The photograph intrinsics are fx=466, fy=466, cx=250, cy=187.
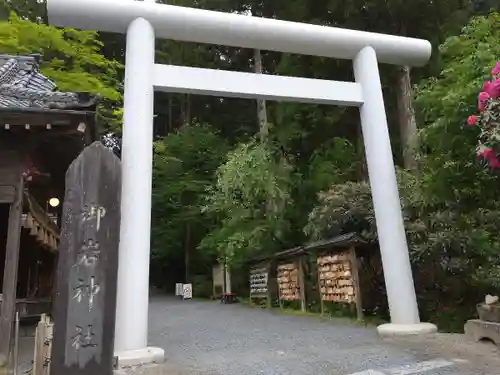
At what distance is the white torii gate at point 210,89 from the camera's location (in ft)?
20.3

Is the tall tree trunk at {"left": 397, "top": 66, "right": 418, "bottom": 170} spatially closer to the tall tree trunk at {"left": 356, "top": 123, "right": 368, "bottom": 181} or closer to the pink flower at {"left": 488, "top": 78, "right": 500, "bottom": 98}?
the tall tree trunk at {"left": 356, "top": 123, "right": 368, "bottom": 181}

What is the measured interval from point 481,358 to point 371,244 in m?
4.79

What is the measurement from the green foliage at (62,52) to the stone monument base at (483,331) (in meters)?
8.82

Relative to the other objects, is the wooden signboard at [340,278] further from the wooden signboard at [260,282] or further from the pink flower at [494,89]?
the pink flower at [494,89]

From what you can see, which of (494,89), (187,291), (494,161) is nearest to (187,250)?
(187,291)

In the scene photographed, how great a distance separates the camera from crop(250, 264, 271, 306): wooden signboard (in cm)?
1595

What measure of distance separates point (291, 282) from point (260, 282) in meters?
2.93

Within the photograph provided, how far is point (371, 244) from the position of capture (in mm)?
10406

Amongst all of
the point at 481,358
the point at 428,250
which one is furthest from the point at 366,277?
the point at 481,358

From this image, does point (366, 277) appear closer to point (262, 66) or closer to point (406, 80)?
point (406, 80)

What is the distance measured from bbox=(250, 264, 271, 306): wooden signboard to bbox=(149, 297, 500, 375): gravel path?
6488mm

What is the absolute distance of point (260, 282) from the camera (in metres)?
16.7

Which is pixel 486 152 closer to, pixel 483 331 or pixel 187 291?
pixel 483 331

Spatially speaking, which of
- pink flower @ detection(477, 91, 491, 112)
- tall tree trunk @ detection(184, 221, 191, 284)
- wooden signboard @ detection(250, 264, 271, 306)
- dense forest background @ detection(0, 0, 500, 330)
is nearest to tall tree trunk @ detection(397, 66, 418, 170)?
dense forest background @ detection(0, 0, 500, 330)
